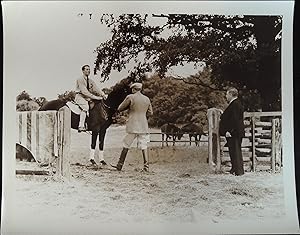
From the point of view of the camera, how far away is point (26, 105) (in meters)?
1.08

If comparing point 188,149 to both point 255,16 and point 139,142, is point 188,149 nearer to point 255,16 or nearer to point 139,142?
point 139,142

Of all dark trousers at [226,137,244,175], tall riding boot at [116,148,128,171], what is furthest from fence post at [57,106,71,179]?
dark trousers at [226,137,244,175]

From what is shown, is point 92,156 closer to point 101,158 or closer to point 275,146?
point 101,158

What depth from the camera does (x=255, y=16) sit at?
112cm

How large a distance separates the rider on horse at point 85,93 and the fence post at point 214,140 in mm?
247

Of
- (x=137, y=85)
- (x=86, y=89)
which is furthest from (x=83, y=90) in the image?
(x=137, y=85)

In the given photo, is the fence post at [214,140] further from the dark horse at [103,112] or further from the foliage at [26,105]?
the foliage at [26,105]

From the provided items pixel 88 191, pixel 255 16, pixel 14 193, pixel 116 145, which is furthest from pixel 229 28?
pixel 14 193

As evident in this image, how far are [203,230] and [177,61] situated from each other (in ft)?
1.26

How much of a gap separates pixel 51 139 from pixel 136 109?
200mm

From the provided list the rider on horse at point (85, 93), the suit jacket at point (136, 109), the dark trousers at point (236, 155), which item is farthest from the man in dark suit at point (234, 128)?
the rider on horse at point (85, 93)

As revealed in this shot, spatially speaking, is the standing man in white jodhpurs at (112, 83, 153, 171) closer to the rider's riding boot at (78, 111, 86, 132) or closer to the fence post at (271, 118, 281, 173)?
the rider's riding boot at (78, 111, 86, 132)

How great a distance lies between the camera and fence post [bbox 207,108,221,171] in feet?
3.65

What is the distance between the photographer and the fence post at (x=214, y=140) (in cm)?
111
